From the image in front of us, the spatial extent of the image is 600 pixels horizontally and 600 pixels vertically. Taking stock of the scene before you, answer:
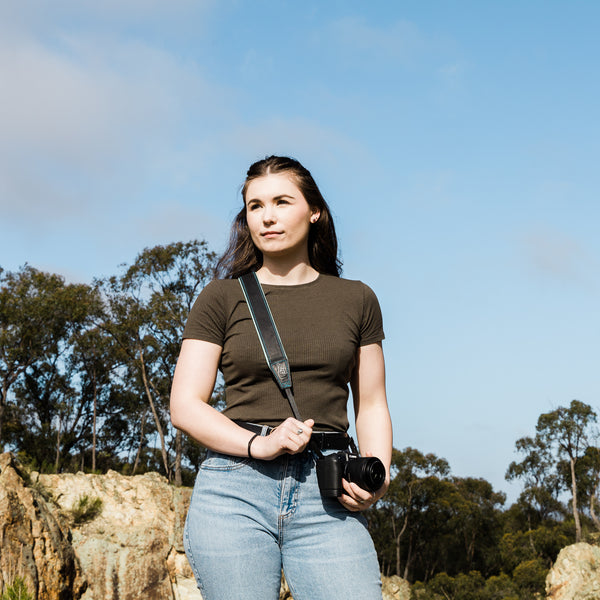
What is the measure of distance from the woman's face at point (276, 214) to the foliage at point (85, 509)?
30.5 ft

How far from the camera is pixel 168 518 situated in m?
11.1

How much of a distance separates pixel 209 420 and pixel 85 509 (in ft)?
31.0

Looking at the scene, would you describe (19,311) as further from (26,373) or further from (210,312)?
(210,312)

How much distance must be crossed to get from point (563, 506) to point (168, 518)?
33.0 meters

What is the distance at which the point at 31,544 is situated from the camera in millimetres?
7828

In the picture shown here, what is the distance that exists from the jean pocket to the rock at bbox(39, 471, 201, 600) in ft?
28.0

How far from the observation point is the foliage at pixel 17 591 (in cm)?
657

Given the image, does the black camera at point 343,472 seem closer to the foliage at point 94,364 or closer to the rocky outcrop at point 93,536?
the rocky outcrop at point 93,536

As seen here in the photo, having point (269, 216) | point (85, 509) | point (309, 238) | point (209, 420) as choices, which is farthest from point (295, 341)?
point (85, 509)

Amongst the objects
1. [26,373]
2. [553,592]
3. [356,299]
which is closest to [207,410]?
[356,299]

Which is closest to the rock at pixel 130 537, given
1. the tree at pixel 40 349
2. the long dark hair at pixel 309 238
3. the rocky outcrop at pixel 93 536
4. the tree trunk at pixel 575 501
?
the rocky outcrop at pixel 93 536

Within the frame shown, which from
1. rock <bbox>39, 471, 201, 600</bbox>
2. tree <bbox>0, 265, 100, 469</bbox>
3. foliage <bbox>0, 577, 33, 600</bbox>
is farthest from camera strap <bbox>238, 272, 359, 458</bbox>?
tree <bbox>0, 265, 100, 469</bbox>

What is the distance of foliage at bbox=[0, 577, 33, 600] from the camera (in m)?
6.57

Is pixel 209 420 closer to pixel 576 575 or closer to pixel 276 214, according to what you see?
pixel 276 214
